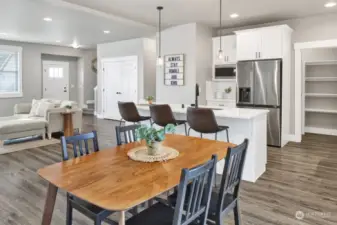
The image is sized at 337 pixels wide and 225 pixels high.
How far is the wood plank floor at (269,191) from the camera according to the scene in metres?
2.52

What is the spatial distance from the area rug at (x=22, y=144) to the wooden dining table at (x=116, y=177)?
3.81 meters

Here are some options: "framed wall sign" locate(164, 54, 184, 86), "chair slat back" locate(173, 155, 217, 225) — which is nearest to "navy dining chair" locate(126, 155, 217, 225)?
"chair slat back" locate(173, 155, 217, 225)

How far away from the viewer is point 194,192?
1396 millimetres

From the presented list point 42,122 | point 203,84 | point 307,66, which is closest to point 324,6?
point 307,66

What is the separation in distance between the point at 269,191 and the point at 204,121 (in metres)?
1.13

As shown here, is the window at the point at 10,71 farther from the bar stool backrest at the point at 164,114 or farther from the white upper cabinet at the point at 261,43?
the white upper cabinet at the point at 261,43

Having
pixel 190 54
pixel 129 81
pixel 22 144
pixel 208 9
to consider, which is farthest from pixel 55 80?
pixel 208 9

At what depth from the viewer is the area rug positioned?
5.04 m

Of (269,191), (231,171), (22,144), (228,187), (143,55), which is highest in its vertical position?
(143,55)

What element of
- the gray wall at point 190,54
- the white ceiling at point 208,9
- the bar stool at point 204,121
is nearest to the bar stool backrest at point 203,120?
→ the bar stool at point 204,121

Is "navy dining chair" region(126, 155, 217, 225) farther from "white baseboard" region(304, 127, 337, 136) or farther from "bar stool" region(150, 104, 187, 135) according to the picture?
"white baseboard" region(304, 127, 337, 136)

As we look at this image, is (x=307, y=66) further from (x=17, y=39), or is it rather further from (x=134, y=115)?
(x=17, y=39)

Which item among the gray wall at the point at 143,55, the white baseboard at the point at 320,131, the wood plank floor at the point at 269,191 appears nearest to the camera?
the wood plank floor at the point at 269,191

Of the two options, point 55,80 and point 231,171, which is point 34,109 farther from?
point 231,171
